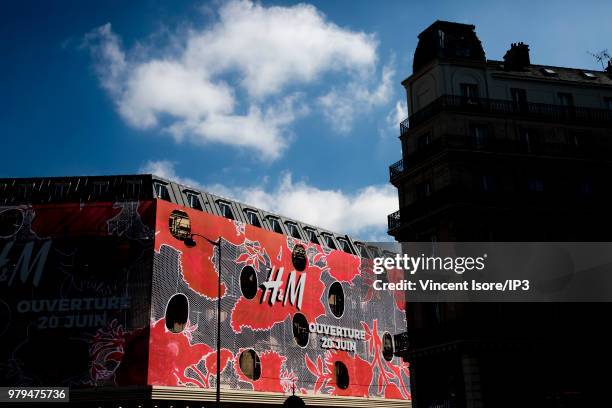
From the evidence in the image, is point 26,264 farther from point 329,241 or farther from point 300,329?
point 329,241

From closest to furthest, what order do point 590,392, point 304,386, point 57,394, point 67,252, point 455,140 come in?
point 590,392
point 455,140
point 57,394
point 67,252
point 304,386

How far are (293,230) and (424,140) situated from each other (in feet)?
69.8

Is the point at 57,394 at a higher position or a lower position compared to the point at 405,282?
lower

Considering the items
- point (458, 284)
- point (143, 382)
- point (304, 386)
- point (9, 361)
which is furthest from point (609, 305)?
point (9, 361)

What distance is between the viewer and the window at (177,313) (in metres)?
48.0

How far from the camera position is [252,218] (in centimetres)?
5938

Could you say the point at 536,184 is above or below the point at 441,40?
below

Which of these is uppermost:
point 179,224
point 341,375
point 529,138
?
point 529,138

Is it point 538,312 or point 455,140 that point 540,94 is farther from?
point 538,312

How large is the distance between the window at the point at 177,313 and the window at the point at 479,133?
2313 cm

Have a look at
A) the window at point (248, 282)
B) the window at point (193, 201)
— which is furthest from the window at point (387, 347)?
the window at point (193, 201)

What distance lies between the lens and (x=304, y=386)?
5650cm

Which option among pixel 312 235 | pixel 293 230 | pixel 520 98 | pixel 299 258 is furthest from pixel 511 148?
pixel 312 235

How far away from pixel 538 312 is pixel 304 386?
23429 mm
